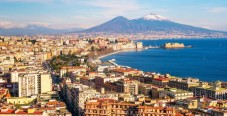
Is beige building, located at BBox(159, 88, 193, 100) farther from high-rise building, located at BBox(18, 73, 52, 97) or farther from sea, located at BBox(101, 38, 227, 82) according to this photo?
sea, located at BBox(101, 38, 227, 82)

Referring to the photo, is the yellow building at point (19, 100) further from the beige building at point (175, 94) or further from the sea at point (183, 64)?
the sea at point (183, 64)

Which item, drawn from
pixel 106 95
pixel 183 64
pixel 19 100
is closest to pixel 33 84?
pixel 19 100

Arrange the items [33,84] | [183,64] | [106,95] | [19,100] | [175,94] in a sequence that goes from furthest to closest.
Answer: [183,64]
[33,84]
[175,94]
[19,100]
[106,95]

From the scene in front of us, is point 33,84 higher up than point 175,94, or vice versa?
point 33,84

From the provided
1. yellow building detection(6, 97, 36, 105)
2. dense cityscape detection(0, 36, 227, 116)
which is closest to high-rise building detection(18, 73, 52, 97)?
dense cityscape detection(0, 36, 227, 116)

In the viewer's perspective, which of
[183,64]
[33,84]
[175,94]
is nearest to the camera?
[175,94]

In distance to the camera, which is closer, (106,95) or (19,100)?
(106,95)

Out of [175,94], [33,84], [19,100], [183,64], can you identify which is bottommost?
[183,64]

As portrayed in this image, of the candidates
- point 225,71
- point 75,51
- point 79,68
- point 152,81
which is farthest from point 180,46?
point 152,81

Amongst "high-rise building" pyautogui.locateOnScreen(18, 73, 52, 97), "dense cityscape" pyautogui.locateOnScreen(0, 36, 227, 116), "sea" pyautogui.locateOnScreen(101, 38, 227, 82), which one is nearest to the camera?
"dense cityscape" pyautogui.locateOnScreen(0, 36, 227, 116)

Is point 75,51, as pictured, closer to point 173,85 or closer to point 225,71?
point 225,71

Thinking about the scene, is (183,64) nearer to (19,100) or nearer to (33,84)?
(33,84)
